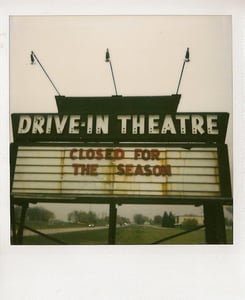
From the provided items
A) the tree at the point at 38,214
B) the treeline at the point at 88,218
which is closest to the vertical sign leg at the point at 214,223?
the treeline at the point at 88,218

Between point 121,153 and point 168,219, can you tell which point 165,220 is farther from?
point 121,153

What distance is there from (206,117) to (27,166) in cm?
60

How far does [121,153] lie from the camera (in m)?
1.13

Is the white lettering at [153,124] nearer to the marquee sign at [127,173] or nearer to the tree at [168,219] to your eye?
the marquee sign at [127,173]

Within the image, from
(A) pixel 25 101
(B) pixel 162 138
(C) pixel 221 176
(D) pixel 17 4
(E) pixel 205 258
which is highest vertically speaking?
(D) pixel 17 4

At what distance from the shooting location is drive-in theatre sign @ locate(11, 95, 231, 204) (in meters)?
1.12

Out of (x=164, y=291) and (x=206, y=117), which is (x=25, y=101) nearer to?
(x=206, y=117)

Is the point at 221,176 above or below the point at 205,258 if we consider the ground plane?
above

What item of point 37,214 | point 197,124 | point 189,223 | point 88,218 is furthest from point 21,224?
point 197,124

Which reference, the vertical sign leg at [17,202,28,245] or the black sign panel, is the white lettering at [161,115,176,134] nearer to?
the black sign panel

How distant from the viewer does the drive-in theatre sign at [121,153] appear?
3.67 feet

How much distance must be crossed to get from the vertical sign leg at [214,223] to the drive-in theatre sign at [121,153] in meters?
0.03

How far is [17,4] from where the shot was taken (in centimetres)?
113
